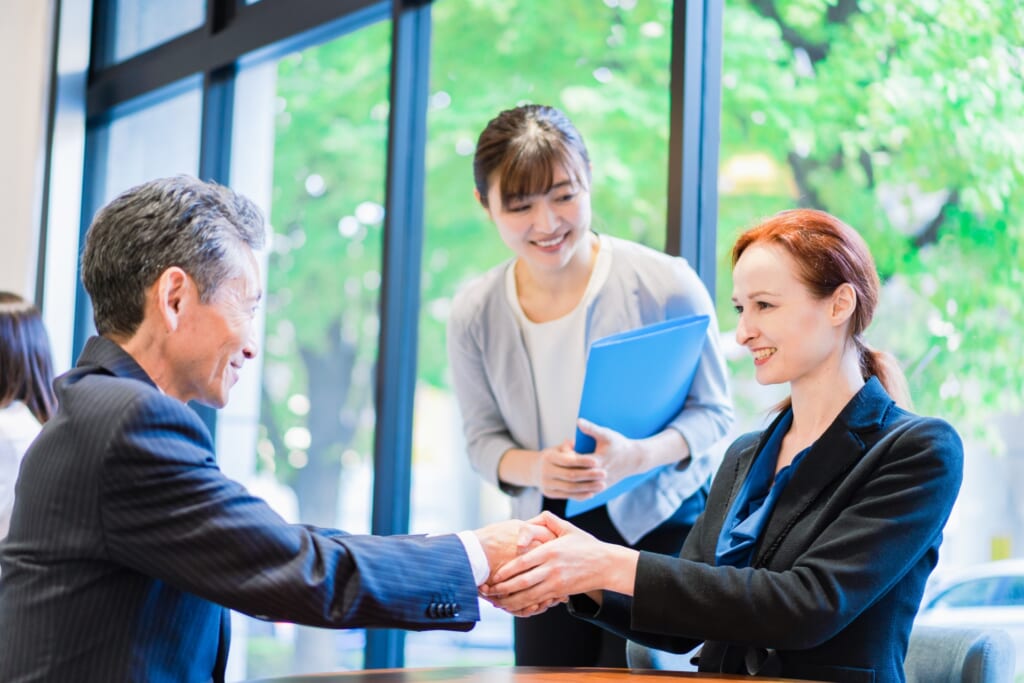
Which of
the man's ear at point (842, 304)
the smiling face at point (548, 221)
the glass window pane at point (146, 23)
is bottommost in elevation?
the man's ear at point (842, 304)

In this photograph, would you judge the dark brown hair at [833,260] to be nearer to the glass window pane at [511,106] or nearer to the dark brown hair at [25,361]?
the glass window pane at [511,106]

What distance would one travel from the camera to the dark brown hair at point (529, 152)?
232 centimetres

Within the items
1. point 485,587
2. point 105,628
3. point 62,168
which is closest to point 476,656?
point 62,168

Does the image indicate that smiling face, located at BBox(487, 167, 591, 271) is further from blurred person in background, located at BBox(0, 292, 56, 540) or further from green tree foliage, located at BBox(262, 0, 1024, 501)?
blurred person in background, located at BBox(0, 292, 56, 540)

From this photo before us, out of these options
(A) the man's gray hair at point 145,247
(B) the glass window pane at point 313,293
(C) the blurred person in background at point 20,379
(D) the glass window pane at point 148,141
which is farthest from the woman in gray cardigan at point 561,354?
(D) the glass window pane at point 148,141

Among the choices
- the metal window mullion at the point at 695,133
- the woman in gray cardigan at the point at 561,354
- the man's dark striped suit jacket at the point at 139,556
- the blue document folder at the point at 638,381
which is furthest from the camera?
the metal window mullion at the point at 695,133

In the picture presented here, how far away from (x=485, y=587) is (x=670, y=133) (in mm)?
1436

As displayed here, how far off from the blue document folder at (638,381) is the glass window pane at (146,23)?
3.02 meters

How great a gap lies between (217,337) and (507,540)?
0.52 meters

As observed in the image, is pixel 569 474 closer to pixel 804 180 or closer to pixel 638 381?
pixel 638 381

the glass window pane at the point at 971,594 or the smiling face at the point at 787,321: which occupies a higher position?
the smiling face at the point at 787,321

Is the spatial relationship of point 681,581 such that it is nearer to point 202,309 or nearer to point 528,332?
point 202,309

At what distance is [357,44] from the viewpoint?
16.3 feet

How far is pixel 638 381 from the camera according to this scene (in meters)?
2.18
